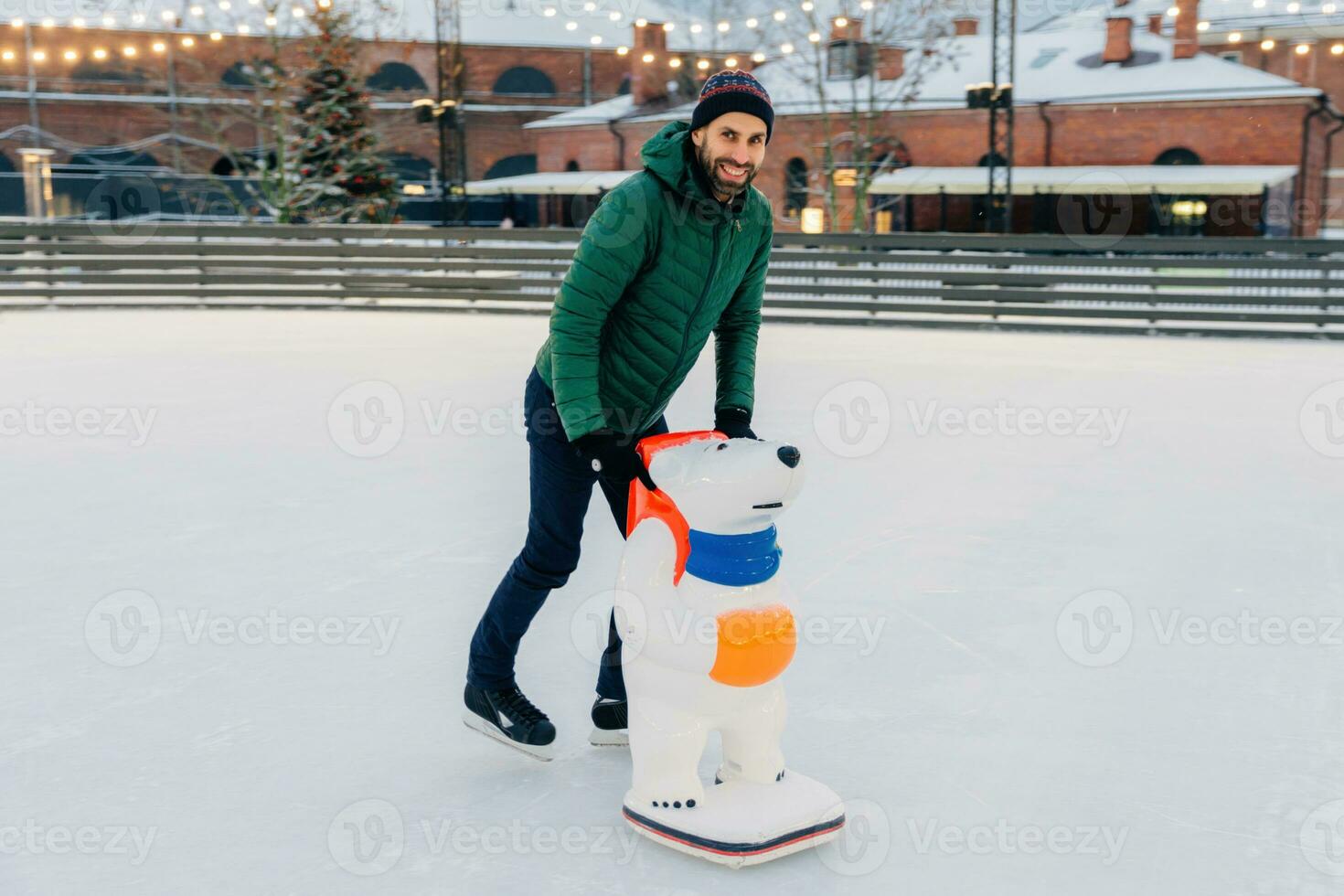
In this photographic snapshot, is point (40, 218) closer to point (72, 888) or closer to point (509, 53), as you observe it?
point (72, 888)

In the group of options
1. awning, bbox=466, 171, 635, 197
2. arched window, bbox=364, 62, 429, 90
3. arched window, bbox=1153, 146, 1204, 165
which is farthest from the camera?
arched window, bbox=364, 62, 429, 90

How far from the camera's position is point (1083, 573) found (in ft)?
15.4

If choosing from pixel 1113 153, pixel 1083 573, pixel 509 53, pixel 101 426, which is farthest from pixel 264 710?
pixel 509 53

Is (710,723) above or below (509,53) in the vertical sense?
below

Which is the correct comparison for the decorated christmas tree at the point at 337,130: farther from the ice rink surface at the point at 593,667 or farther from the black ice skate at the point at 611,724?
the black ice skate at the point at 611,724

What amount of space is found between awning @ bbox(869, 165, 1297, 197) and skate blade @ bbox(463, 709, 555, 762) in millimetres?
24631

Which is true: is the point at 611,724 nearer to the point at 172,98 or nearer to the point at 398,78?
the point at 172,98

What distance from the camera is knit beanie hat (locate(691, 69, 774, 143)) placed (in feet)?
8.29

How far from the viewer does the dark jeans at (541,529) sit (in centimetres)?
289

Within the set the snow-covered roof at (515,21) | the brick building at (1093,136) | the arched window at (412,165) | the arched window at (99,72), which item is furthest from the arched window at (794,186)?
the arched window at (99,72)

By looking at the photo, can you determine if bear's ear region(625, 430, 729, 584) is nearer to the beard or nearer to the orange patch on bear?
the orange patch on bear

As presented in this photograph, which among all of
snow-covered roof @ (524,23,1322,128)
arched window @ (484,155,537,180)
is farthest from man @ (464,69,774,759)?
arched window @ (484,155,537,180)

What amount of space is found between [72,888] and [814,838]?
1.48m

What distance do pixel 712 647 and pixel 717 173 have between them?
0.96 meters
